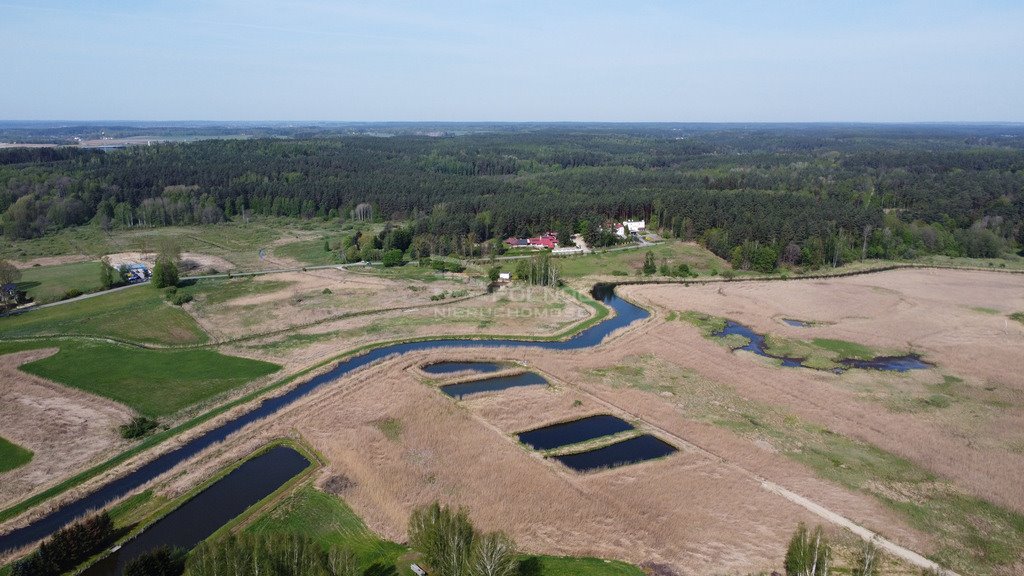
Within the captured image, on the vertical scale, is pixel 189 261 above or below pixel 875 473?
above

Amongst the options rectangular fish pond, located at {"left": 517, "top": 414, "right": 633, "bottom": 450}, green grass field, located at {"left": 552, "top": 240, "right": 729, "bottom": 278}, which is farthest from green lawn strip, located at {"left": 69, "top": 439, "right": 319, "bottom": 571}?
green grass field, located at {"left": 552, "top": 240, "right": 729, "bottom": 278}

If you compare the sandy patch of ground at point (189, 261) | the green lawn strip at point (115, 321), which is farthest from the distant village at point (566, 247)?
the green lawn strip at point (115, 321)

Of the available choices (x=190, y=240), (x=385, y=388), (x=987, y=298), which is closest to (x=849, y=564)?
(x=385, y=388)

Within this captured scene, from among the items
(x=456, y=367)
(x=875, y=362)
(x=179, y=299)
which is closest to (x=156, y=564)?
(x=456, y=367)

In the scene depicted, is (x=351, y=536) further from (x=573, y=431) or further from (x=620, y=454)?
(x=620, y=454)

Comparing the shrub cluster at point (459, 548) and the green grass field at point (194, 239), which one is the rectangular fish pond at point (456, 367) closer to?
the shrub cluster at point (459, 548)

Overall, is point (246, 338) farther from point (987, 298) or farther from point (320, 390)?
point (987, 298)

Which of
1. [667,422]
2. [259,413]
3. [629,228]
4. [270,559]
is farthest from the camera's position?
[629,228]
